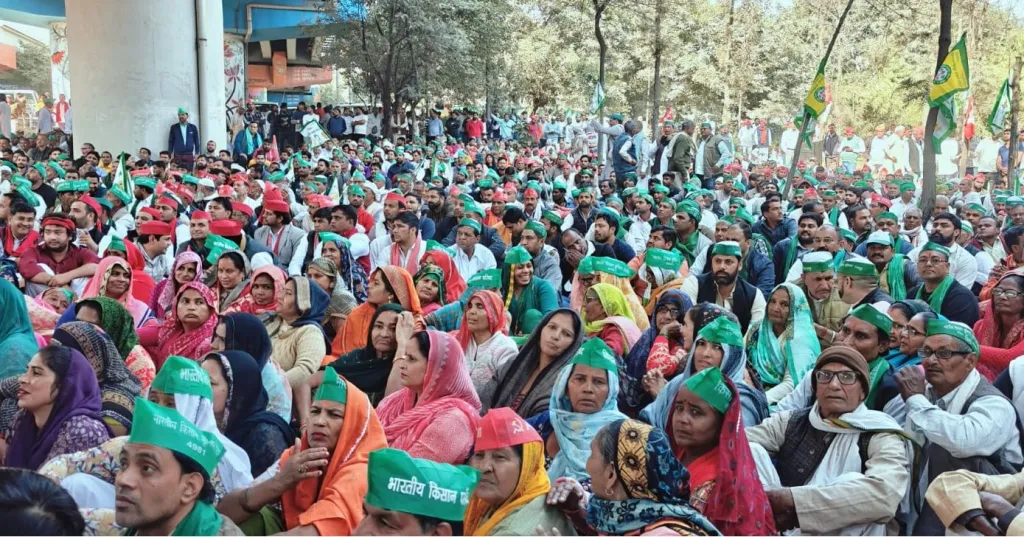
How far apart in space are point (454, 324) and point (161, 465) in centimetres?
334

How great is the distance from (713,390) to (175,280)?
4039mm

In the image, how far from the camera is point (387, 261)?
25.8 feet

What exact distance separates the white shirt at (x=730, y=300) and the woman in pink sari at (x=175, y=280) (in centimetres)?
300

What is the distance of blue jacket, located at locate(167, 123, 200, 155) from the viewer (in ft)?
50.2

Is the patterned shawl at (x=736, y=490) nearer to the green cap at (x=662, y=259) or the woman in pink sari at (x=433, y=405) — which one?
the woman in pink sari at (x=433, y=405)

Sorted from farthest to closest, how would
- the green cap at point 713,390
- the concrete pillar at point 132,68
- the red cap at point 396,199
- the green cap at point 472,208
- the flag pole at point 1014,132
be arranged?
the concrete pillar at point 132,68, the flag pole at point 1014,132, the green cap at point 472,208, the red cap at point 396,199, the green cap at point 713,390

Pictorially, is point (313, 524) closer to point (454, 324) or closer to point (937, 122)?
point (454, 324)

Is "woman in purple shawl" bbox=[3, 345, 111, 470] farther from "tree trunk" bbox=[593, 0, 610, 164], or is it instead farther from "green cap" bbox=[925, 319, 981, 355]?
"tree trunk" bbox=[593, 0, 610, 164]

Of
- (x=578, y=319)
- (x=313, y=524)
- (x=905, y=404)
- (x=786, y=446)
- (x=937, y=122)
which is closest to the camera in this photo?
(x=313, y=524)

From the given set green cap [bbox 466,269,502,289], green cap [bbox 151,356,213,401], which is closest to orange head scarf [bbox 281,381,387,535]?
green cap [bbox 151,356,213,401]

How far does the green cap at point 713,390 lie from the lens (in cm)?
308

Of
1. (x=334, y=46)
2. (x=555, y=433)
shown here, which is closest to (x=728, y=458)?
(x=555, y=433)

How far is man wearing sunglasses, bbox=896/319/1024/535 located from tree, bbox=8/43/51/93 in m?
44.5

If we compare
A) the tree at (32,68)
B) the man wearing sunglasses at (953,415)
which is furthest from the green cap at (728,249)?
the tree at (32,68)
